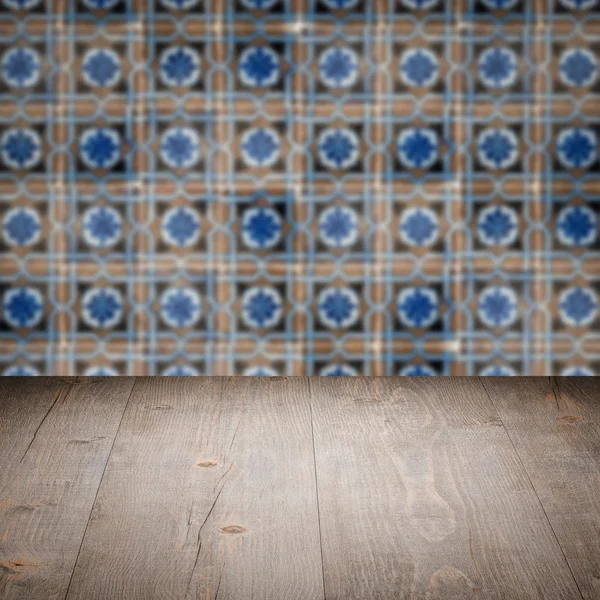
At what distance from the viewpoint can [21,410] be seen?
1.88m

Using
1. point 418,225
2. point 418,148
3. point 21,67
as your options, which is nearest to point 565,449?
point 418,225

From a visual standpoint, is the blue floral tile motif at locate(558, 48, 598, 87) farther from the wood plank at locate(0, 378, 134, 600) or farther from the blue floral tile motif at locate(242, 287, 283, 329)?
the wood plank at locate(0, 378, 134, 600)

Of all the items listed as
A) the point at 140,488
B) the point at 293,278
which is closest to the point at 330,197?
the point at 293,278

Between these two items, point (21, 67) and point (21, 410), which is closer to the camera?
point (21, 410)

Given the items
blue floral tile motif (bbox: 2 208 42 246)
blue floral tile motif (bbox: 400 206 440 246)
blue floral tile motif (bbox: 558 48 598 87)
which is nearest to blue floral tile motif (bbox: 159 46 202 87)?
blue floral tile motif (bbox: 2 208 42 246)

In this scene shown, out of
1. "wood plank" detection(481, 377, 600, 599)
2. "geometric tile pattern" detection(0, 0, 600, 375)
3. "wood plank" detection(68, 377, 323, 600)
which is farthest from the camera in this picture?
"geometric tile pattern" detection(0, 0, 600, 375)

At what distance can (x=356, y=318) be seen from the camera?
2.10 metres

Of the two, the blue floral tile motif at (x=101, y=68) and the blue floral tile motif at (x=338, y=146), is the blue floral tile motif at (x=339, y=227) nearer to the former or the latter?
the blue floral tile motif at (x=338, y=146)

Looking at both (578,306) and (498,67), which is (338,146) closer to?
(498,67)

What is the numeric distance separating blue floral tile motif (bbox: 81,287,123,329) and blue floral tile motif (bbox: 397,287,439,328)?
1.95 ft

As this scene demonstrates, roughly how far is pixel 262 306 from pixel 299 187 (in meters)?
0.26

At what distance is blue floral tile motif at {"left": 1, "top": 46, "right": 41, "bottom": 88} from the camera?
2.02 meters

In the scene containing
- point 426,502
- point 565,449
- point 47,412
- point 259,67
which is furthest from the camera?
point 259,67

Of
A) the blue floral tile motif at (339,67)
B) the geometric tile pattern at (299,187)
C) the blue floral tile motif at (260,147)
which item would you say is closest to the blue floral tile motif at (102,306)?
the geometric tile pattern at (299,187)
